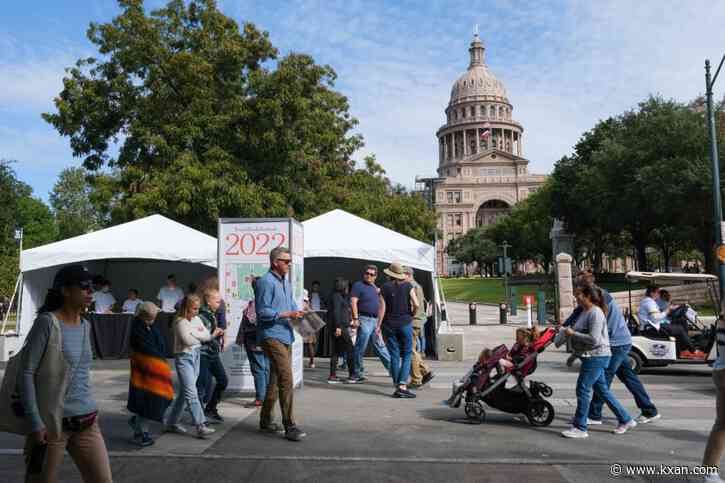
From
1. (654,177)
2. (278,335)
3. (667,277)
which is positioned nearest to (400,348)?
(278,335)

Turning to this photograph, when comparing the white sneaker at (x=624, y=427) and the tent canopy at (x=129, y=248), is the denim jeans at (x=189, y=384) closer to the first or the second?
the white sneaker at (x=624, y=427)

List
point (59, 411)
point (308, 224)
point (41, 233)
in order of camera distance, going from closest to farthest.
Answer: point (59, 411) < point (308, 224) < point (41, 233)

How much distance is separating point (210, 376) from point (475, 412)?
310 centimetres

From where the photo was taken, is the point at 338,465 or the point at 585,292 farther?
the point at 585,292

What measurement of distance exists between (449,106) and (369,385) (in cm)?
14516

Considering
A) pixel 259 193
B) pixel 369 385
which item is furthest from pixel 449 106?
pixel 369 385

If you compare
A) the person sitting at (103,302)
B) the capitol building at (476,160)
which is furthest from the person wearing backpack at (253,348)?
the capitol building at (476,160)

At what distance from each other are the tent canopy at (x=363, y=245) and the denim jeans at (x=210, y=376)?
6365 mm

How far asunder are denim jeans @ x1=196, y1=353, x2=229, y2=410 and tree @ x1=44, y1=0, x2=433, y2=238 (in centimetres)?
1237

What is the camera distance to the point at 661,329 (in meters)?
11.1

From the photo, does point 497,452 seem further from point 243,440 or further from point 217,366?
point 217,366

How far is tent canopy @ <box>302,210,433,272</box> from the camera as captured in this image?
13.6 metres

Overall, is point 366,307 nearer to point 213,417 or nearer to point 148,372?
point 213,417

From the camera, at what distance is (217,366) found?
7.19m
